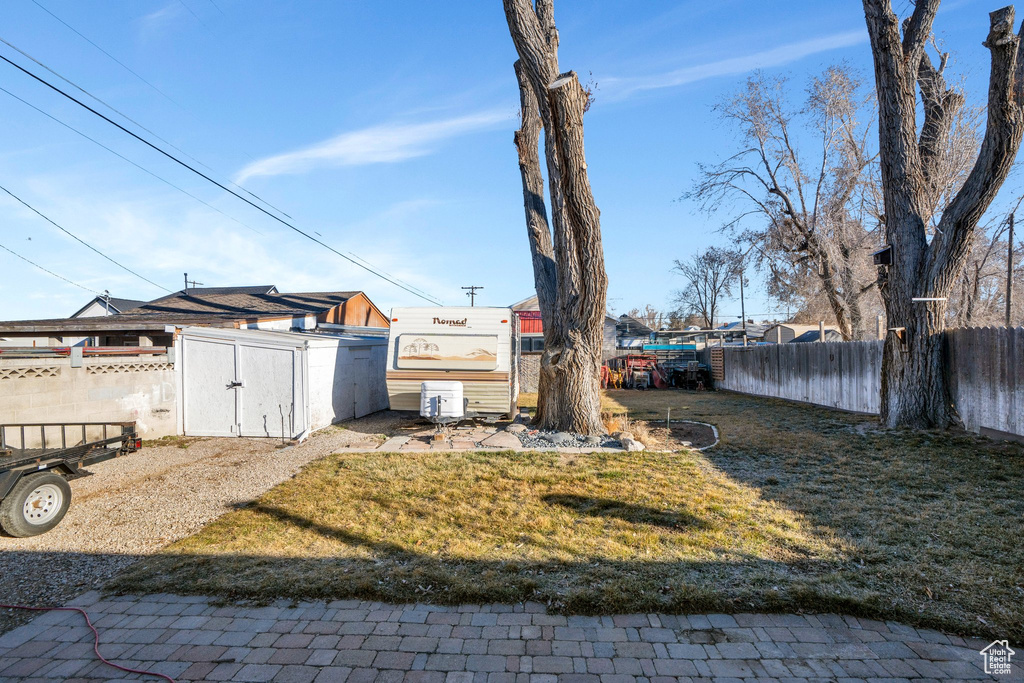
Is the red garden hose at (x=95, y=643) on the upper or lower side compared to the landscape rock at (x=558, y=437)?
lower

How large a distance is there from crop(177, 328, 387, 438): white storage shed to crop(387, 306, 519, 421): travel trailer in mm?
1602

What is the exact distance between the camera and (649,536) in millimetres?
4980

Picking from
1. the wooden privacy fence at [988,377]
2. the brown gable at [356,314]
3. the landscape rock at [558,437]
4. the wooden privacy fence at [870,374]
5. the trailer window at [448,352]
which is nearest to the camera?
the wooden privacy fence at [988,377]

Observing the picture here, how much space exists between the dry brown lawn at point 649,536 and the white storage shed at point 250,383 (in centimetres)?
299

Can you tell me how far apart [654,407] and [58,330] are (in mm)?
16068

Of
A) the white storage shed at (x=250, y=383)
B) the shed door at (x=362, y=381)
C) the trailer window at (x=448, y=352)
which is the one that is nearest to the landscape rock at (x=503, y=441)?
the trailer window at (x=448, y=352)

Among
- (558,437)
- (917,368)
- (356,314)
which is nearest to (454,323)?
(558,437)

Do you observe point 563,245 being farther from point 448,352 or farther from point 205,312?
point 205,312

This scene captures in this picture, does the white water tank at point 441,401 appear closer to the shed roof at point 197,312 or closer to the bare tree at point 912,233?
the shed roof at point 197,312

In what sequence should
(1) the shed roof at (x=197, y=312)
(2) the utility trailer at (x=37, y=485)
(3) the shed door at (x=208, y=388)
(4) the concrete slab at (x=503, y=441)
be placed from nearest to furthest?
(2) the utility trailer at (x=37, y=485) → (4) the concrete slab at (x=503, y=441) → (3) the shed door at (x=208, y=388) → (1) the shed roof at (x=197, y=312)

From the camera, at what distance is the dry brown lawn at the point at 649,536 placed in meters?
3.86

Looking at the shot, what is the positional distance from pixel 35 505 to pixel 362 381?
8397mm

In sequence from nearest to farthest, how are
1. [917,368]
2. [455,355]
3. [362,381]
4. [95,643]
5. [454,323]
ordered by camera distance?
1. [95,643]
2. [917,368]
3. [455,355]
4. [454,323]
5. [362,381]

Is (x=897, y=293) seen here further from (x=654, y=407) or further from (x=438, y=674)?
(x=438, y=674)
